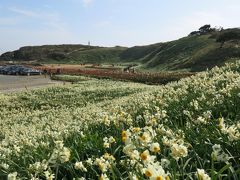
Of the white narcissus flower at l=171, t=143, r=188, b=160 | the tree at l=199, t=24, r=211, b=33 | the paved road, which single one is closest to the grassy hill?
the tree at l=199, t=24, r=211, b=33

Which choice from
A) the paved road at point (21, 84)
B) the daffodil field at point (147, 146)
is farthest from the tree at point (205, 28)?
the daffodil field at point (147, 146)

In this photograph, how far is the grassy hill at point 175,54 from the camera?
66.1m

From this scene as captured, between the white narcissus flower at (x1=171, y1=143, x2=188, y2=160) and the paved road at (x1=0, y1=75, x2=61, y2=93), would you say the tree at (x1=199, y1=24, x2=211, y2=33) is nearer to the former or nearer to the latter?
the paved road at (x1=0, y1=75, x2=61, y2=93)

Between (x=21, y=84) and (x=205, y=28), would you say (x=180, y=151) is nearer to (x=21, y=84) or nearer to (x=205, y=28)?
(x=21, y=84)

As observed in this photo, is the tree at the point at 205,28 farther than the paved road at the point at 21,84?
Yes

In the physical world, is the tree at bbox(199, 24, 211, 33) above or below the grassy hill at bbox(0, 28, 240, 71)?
above

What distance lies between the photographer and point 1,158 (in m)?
6.84

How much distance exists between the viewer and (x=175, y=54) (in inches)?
3526

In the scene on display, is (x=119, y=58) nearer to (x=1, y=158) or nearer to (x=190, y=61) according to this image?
(x=190, y=61)

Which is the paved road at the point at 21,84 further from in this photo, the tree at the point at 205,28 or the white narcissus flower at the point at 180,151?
the tree at the point at 205,28

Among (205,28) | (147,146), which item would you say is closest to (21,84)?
(147,146)

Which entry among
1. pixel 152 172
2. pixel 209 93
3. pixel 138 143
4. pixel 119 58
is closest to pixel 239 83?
pixel 209 93

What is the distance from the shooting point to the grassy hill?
6612 centimetres

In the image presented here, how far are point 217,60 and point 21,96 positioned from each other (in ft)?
130
